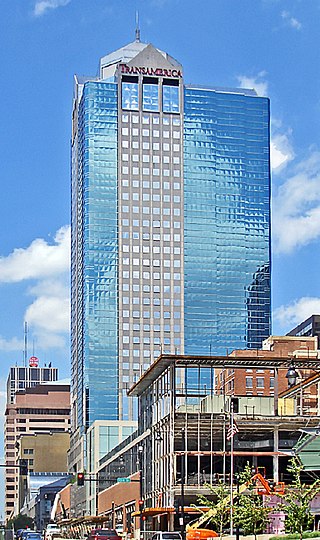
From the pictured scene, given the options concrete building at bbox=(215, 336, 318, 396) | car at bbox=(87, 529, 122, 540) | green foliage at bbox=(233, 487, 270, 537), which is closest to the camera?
green foliage at bbox=(233, 487, 270, 537)

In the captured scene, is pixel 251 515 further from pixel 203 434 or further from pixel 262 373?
pixel 262 373

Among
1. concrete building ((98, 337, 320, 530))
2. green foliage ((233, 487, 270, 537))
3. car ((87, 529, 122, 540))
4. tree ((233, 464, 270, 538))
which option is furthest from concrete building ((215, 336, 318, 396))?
green foliage ((233, 487, 270, 537))

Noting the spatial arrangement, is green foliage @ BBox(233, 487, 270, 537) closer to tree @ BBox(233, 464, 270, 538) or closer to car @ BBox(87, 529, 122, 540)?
tree @ BBox(233, 464, 270, 538)

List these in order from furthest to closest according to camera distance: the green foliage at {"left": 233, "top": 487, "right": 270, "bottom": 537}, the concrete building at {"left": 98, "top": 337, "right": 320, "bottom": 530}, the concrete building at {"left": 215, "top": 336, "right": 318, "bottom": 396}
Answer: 1. the concrete building at {"left": 215, "top": 336, "right": 318, "bottom": 396}
2. the concrete building at {"left": 98, "top": 337, "right": 320, "bottom": 530}
3. the green foliage at {"left": 233, "top": 487, "right": 270, "bottom": 537}

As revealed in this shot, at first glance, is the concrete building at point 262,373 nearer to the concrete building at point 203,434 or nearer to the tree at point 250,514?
the concrete building at point 203,434

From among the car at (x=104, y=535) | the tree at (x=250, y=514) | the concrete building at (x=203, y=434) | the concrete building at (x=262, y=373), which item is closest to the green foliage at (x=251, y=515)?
the tree at (x=250, y=514)

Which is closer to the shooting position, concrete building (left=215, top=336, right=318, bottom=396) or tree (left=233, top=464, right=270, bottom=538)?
tree (left=233, top=464, right=270, bottom=538)

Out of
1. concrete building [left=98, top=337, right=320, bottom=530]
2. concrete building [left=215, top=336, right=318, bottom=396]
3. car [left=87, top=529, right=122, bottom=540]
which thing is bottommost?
car [left=87, top=529, right=122, bottom=540]

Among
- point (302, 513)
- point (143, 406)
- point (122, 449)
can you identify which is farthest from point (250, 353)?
point (302, 513)

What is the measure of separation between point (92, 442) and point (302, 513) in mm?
149421

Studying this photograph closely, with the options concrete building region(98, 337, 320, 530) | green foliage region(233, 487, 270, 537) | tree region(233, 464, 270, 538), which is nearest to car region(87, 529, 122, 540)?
tree region(233, 464, 270, 538)

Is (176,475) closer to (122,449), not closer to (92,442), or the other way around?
(122,449)

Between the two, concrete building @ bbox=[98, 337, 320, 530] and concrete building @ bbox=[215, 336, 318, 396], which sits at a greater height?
concrete building @ bbox=[215, 336, 318, 396]

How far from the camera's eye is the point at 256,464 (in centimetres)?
10800
